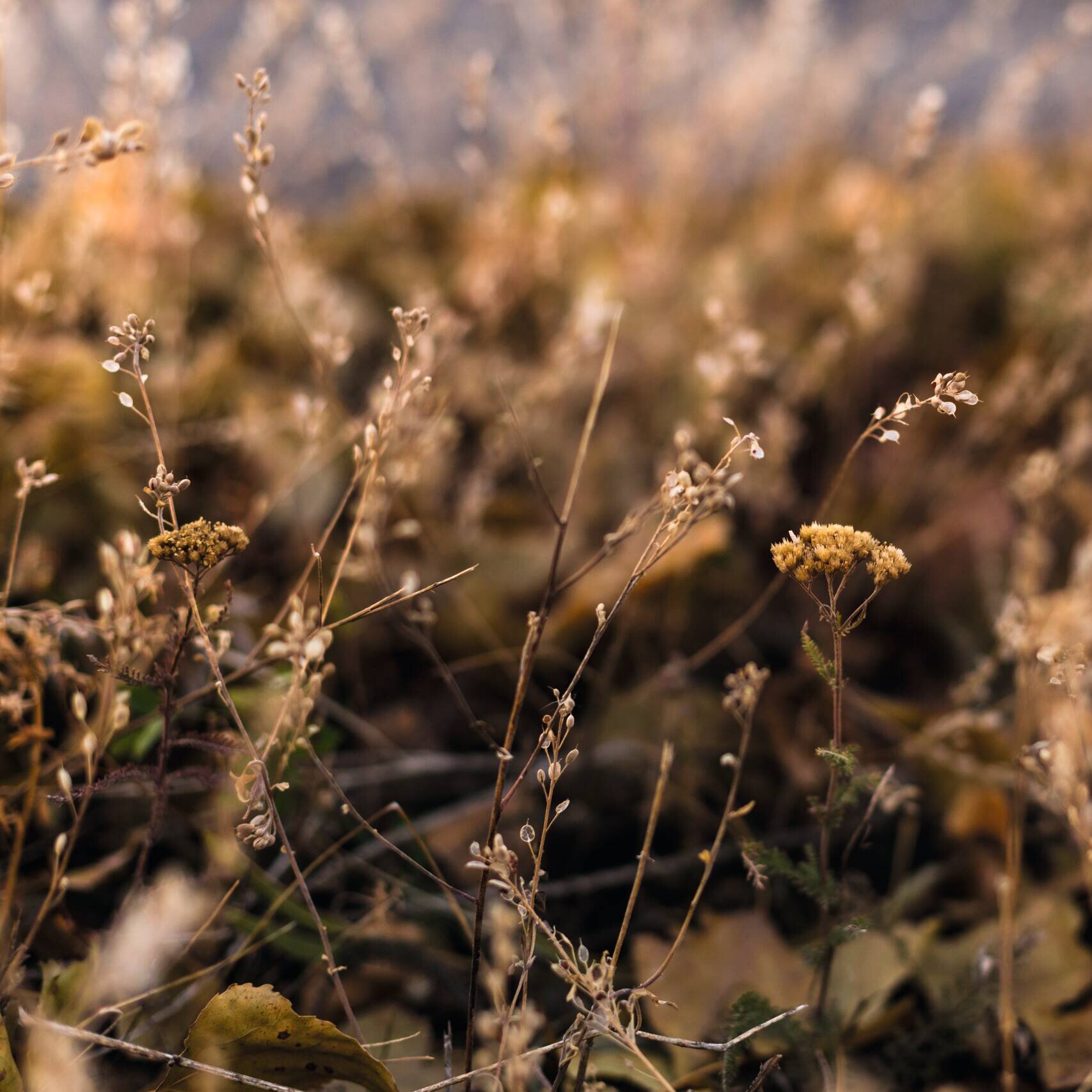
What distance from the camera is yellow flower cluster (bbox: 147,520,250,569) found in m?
0.42

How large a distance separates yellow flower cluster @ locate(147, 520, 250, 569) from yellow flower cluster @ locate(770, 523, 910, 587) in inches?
11.0

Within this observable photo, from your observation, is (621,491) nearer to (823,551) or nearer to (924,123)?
(924,123)

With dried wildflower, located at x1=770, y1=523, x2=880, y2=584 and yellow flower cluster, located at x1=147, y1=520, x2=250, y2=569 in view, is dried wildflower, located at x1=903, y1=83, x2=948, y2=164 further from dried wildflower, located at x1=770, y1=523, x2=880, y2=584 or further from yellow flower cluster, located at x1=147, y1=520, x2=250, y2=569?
yellow flower cluster, located at x1=147, y1=520, x2=250, y2=569

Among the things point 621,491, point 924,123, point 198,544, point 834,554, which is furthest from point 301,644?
point 924,123

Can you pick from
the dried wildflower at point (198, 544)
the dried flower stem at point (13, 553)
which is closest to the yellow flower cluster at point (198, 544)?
the dried wildflower at point (198, 544)

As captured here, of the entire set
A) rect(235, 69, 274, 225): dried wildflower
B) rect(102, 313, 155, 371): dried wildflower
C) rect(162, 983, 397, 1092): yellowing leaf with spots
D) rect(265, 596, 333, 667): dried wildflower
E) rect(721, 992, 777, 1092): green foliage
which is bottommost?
rect(721, 992, 777, 1092): green foliage

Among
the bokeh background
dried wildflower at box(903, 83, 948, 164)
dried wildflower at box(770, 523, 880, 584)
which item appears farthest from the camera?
dried wildflower at box(903, 83, 948, 164)

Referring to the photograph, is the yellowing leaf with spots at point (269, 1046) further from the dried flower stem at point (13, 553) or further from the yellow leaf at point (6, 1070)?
the dried flower stem at point (13, 553)

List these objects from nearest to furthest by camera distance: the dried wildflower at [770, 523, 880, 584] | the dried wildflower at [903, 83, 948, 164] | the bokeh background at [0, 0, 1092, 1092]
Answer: the dried wildflower at [770, 523, 880, 584], the bokeh background at [0, 0, 1092, 1092], the dried wildflower at [903, 83, 948, 164]

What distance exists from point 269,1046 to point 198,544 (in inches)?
10.9

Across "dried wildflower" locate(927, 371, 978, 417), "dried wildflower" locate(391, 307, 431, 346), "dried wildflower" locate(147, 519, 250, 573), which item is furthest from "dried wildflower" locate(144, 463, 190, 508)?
"dried wildflower" locate(927, 371, 978, 417)

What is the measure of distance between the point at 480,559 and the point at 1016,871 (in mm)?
535

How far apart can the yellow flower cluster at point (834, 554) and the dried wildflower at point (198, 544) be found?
278mm

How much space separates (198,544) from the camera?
0.43 metres
